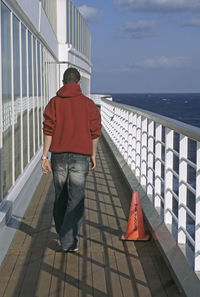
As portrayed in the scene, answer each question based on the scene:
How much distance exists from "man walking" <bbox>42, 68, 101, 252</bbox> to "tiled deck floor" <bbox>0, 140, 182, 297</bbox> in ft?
1.19

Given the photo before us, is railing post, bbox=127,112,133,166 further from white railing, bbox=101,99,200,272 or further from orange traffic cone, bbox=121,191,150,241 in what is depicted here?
orange traffic cone, bbox=121,191,150,241

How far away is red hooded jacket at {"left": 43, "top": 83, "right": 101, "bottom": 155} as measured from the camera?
19.4 ft

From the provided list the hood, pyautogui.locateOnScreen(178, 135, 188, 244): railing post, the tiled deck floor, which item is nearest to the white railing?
pyautogui.locateOnScreen(178, 135, 188, 244): railing post

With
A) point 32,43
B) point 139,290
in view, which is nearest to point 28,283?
point 139,290

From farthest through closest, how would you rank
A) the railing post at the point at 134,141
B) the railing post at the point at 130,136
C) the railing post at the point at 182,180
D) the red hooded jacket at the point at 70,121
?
the railing post at the point at 130,136 → the railing post at the point at 134,141 → the red hooded jacket at the point at 70,121 → the railing post at the point at 182,180

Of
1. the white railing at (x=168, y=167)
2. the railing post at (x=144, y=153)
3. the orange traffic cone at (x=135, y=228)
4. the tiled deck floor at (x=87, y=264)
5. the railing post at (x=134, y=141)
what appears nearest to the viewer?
the white railing at (x=168, y=167)

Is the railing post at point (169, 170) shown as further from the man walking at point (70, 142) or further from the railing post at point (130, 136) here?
the railing post at point (130, 136)

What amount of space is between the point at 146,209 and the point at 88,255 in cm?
137

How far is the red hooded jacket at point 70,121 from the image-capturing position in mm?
5902

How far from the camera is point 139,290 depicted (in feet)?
16.2

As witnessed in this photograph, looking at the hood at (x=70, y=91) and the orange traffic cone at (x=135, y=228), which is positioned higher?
the hood at (x=70, y=91)

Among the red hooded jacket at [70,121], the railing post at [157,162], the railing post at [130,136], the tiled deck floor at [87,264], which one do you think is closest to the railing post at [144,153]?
the tiled deck floor at [87,264]

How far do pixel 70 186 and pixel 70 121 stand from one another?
63 cm

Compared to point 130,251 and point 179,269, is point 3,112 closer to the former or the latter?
point 130,251
